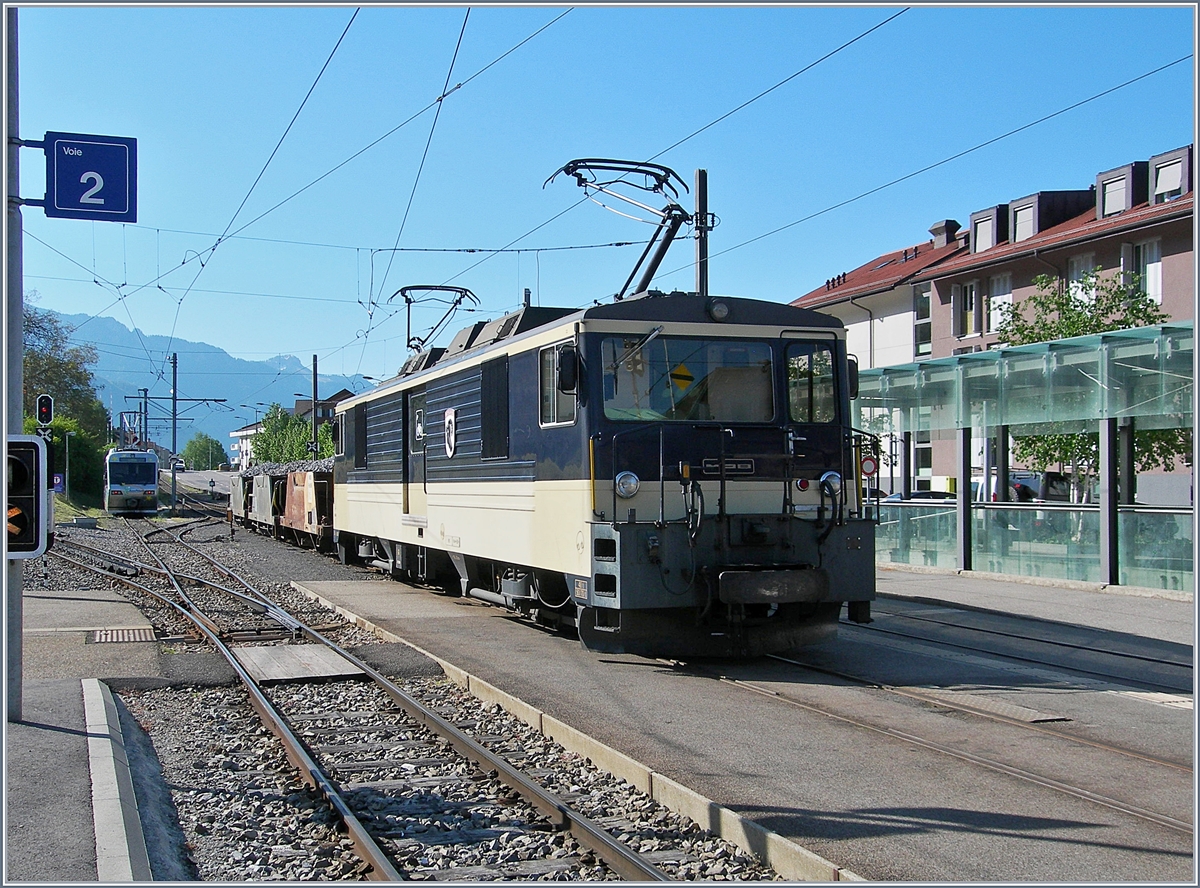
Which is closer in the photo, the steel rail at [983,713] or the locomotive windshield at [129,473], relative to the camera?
the steel rail at [983,713]

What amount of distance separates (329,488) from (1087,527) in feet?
51.5

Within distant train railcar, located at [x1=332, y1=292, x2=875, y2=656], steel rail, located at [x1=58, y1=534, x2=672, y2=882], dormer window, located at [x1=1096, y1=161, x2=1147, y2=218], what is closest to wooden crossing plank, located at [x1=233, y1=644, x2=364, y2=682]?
steel rail, located at [x1=58, y1=534, x2=672, y2=882]

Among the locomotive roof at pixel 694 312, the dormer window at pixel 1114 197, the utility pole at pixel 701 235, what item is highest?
the dormer window at pixel 1114 197

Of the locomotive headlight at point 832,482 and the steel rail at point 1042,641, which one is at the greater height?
the locomotive headlight at point 832,482

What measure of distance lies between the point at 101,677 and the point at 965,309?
117 ft

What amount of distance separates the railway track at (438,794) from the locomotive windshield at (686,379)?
3053 millimetres

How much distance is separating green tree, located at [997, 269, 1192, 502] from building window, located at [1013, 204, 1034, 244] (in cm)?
1449

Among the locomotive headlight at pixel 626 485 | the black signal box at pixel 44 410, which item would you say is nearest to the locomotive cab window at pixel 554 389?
the locomotive headlight at pixel 626 485

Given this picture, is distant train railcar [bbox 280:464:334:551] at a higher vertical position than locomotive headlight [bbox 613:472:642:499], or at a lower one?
lower

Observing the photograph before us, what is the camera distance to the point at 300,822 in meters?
6.21

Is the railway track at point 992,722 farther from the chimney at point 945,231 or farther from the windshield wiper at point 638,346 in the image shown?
the chimney at point 945,231

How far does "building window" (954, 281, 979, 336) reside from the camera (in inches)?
1566

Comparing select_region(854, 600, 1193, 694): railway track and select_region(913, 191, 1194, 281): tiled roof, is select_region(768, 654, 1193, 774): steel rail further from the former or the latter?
select_region(913, 191, 1194, 281): tiled roof

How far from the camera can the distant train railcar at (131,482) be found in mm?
47688
